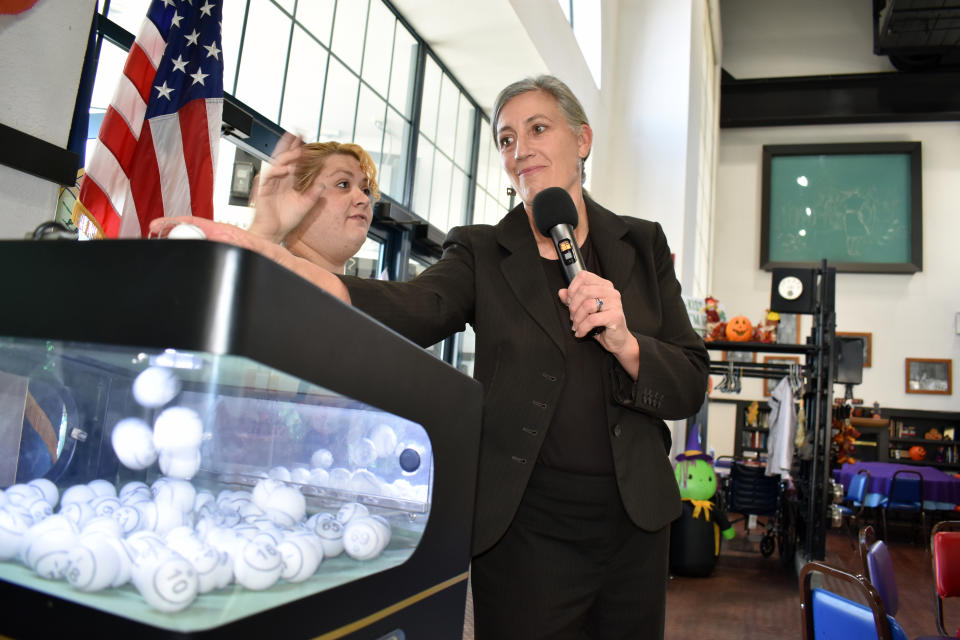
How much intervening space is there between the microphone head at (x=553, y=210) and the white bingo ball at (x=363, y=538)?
1.76ft

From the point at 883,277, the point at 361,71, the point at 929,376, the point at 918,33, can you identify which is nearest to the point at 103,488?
the point at 361,71

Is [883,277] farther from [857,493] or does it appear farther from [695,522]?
[695,522]

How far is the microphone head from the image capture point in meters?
1.03

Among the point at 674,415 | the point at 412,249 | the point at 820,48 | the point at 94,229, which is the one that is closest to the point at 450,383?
the point at 674,415

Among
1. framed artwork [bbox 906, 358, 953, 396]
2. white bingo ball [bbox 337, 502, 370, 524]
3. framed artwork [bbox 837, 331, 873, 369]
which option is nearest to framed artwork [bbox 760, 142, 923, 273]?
framed artwork [bbox 837, 331, 873, 369]

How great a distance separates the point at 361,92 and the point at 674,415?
3.74m

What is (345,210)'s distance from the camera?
1733 millimetres

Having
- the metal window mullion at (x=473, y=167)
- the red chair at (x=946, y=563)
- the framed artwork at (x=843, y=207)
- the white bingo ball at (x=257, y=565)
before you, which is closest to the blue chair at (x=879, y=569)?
the red chair at (x=946, y=563)

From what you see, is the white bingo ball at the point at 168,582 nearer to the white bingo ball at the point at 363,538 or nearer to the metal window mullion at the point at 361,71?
the white bingo ball at the point at 363,538

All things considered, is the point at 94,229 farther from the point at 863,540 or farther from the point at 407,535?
the point at 863,540

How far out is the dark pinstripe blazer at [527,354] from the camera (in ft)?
3.05

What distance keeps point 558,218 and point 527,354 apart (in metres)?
0.20

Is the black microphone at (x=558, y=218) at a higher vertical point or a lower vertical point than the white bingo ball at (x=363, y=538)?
higher

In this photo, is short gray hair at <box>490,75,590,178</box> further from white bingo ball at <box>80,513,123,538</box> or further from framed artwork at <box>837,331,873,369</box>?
framed artwork at <box>837,331,873,369</box>
